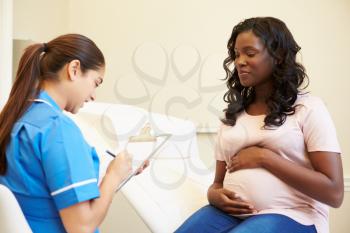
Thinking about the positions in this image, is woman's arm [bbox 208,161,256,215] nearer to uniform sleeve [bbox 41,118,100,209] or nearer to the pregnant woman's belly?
the pregnant woman's belly

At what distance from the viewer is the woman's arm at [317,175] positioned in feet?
3.44

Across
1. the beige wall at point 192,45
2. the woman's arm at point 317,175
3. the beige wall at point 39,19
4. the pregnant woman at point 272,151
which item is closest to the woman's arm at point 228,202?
the pregnant woman at point 272,151

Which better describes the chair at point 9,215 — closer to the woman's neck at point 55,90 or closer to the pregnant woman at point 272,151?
the woman's neck at point 55,90

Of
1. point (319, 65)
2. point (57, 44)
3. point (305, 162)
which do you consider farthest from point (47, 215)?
point (319, 65)

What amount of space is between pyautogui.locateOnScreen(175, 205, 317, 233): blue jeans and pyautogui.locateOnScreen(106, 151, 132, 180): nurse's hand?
0.34m

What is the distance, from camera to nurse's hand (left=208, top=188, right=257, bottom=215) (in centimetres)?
115

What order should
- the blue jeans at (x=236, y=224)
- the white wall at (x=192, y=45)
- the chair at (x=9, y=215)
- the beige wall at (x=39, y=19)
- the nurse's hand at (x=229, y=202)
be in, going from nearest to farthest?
the chair at (x=9, y=215)
the blue jeans at (x=236, y=224)
the nurse's hand at (x=229, y=202)
the beige wall at (x=39, y=19)
the white wall at (x=192, y=45)

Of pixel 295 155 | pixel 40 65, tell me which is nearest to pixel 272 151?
pixel 295 155

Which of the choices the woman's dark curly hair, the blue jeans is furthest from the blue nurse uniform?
the woman's dark curly hair

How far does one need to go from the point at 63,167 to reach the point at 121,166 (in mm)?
185

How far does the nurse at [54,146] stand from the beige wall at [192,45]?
1.24 m

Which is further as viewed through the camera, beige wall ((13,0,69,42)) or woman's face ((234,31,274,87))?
beige wall ((13,0,69,42))

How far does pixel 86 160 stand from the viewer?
33.1 inches

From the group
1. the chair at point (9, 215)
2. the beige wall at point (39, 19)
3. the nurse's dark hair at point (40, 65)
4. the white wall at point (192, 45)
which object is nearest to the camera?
the chair at point (9, 215)
